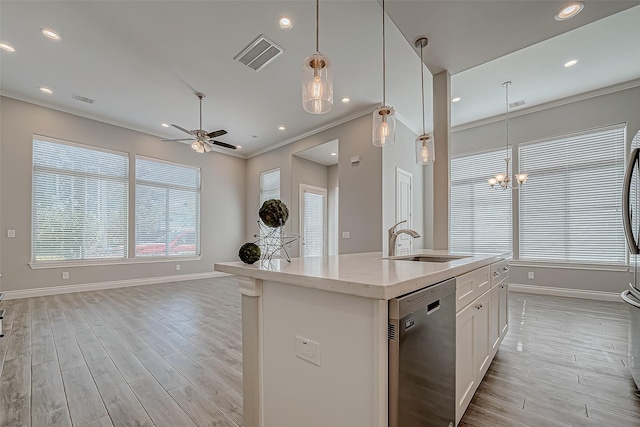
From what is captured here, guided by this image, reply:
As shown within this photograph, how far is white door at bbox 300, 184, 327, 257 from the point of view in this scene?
671 cm

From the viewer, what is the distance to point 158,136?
625 centimetres

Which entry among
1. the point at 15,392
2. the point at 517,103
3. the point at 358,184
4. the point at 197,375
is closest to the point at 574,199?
the point at 517,103

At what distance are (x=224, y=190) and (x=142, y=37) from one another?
458 cm

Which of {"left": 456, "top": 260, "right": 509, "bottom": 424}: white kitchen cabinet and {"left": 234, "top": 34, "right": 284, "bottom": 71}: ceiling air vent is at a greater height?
{"left": 234, "top": 34, "right": 284, "bottom": 71}: ceiling air vent

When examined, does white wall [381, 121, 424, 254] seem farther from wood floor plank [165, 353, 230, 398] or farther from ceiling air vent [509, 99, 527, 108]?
wood floor plank [165, 353, 230, 398]

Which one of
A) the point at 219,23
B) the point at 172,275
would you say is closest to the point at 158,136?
the point at 172,275

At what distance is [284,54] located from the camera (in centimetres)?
345

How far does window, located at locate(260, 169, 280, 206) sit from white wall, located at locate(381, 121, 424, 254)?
308cm

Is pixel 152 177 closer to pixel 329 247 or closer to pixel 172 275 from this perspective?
pixel 172 275

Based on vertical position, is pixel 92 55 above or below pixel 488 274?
above

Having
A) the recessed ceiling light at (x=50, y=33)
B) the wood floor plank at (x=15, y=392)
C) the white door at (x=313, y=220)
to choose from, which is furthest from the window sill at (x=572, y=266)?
the recessed ceiling light at (x=50, y=33)

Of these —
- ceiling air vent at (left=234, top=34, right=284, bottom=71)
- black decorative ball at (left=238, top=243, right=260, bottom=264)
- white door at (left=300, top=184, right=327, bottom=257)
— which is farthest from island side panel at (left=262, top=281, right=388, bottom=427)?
white door at (left=300, top=184, right=327, bottom=257)

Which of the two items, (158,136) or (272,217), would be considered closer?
(272,217)

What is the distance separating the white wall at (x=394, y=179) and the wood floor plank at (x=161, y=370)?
338cm
